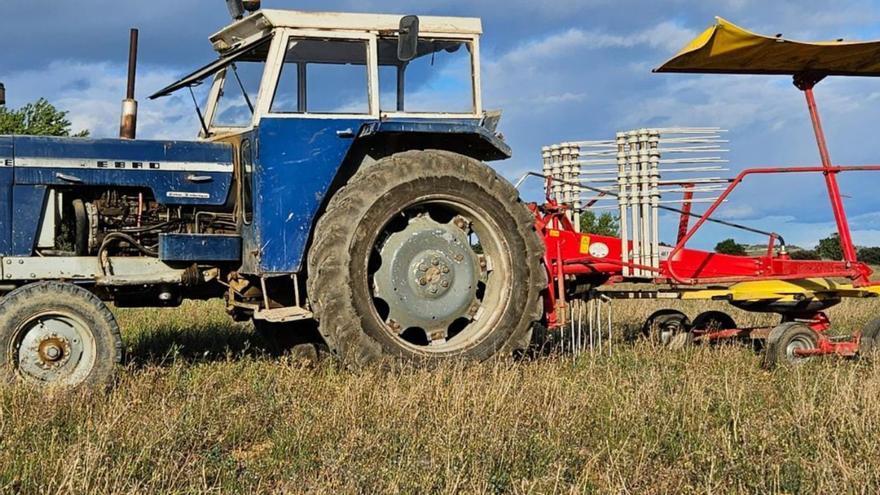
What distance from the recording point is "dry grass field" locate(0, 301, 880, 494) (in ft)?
12.3

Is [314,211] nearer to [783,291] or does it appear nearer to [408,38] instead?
[408,38]

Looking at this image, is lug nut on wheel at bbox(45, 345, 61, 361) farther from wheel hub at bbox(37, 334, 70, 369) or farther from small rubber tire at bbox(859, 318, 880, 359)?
small rubber tire at bbox(859, 318, 880, 359)

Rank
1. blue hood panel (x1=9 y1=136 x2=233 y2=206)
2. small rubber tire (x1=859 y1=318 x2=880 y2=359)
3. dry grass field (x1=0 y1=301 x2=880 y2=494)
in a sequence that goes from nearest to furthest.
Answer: dry grass field (x1=0 y1=301 x2=880 y2=494) < blue hood panel (x1=9 y1=136 x2=233 y2=206) < small rubber tire (x1=859 y1=318 x2=880 y2=359)

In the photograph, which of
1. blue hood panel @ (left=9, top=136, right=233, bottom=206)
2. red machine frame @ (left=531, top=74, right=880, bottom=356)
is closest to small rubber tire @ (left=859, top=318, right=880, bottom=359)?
red machine frame @ (left=531, top=74, right=880, bottom=356)

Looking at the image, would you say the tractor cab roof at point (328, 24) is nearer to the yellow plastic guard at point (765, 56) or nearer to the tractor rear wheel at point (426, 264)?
the tractor rear wheel at point (426, 264)

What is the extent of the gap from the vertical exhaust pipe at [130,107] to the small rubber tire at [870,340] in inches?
228

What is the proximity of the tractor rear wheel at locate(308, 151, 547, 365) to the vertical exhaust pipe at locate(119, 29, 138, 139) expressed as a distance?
5.97 ft

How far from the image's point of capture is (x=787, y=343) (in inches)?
268

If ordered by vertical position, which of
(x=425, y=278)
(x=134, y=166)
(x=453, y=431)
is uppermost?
(x=134, y=166)

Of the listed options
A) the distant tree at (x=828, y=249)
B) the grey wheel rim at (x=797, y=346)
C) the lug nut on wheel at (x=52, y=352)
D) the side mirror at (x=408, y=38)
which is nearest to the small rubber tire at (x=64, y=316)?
the lug nut on wheel at (x=52, y=352)

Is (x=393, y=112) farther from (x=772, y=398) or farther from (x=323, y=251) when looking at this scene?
(x=772, y=398)

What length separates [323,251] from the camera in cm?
602

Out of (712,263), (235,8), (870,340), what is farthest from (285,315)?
(870,340)

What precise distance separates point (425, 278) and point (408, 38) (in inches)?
67.1
